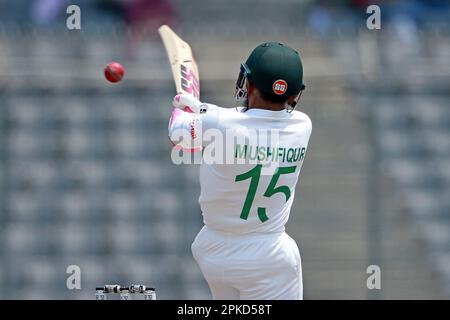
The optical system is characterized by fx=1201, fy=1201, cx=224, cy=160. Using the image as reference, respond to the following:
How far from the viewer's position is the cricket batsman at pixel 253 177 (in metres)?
5.20

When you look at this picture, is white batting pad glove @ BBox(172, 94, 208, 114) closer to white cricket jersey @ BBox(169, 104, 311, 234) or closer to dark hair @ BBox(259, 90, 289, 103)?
white cricket jersey @ BBox(169, 104, 311, 234)

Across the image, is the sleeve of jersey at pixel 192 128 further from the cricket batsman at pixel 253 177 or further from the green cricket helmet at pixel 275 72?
the green cricket helmet at pixel 275 72

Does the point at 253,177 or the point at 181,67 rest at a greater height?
the point at 181,67

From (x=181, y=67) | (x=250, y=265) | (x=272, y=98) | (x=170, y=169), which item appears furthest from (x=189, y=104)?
(x=170, y=169)

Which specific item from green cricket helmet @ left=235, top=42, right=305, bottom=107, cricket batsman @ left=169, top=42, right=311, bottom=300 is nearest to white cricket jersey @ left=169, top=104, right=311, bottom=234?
cricket batsman @ left=169, top=42, right=311, bottom=300

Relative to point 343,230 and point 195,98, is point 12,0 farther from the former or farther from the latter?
point 195,98

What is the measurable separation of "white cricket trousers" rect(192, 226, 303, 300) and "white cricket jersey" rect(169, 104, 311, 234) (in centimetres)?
5

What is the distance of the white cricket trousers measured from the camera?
5242 millimetres

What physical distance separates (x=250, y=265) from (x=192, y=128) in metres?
0.65

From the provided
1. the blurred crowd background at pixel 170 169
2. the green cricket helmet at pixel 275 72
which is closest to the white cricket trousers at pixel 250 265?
the green cricket helmet at pixel 275 72

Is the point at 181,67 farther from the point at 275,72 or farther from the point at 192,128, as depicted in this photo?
the point at 275,72

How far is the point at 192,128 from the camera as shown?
17.1ft
